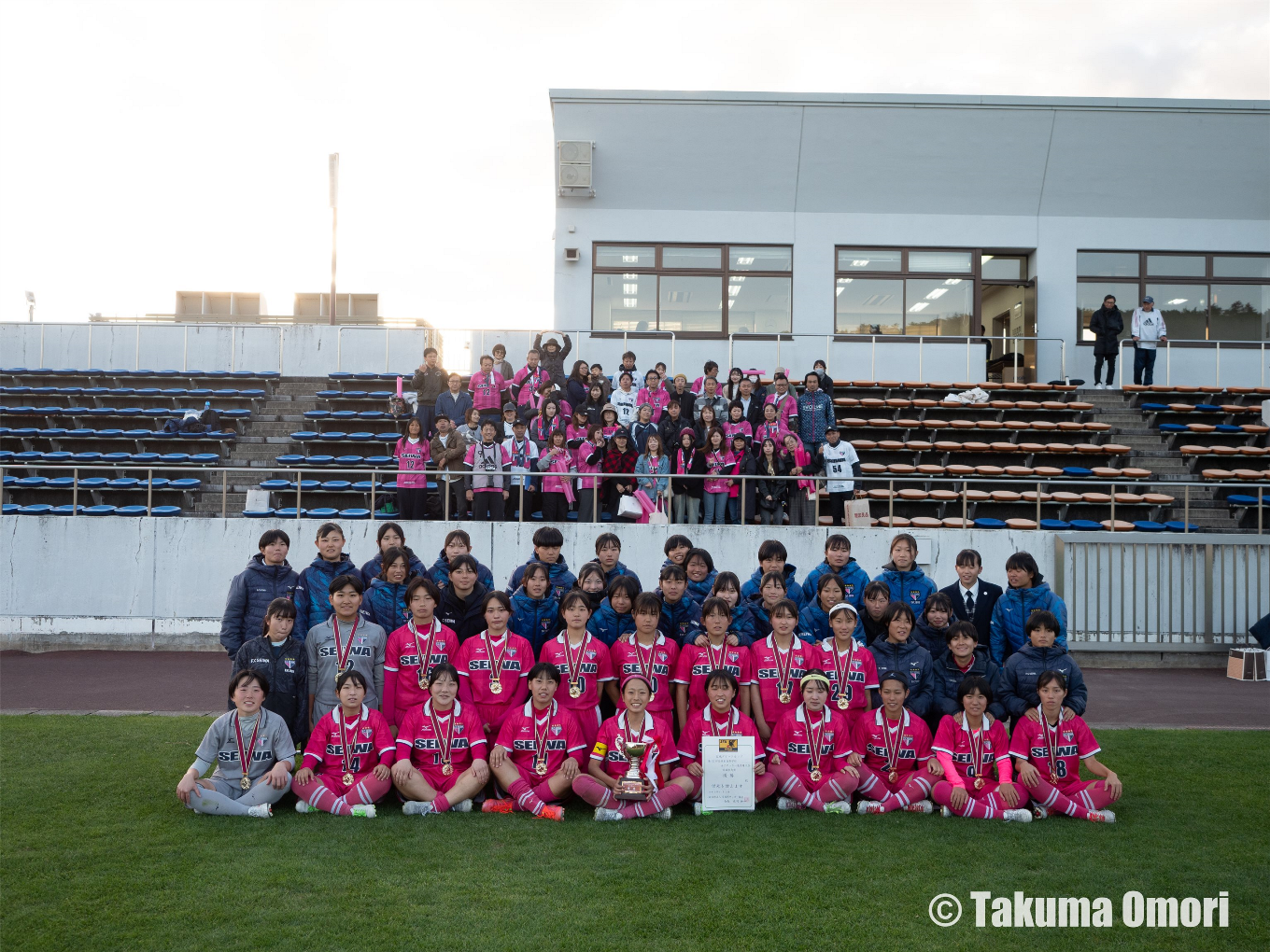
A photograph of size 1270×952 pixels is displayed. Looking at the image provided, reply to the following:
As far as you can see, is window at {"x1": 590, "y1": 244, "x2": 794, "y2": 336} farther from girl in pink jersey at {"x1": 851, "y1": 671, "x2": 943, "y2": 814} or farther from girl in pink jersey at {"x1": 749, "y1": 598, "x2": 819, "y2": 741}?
girl in pink jersey at {"x1": 851, "y1": 671, "x2": 943, "y2": 814}

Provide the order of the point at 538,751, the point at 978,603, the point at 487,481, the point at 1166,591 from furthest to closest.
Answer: the point at 487,481 < the point at 1166,591 < the point at 978,603 < the point at 538,751

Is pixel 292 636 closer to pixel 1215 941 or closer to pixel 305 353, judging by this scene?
pixel 1215 941

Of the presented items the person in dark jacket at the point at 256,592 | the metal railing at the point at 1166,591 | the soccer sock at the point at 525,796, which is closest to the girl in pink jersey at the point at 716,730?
the soccer sock at the point at 525,796

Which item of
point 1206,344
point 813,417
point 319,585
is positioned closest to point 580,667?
point 319,585

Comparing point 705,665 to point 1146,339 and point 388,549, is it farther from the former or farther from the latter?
point 1146,339

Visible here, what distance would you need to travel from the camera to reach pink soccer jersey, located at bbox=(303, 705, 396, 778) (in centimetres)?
621

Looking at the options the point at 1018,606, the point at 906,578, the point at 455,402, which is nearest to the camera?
the point at 1018,606

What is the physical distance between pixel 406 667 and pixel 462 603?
0.77 meters

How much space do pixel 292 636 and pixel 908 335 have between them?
57.2 feet

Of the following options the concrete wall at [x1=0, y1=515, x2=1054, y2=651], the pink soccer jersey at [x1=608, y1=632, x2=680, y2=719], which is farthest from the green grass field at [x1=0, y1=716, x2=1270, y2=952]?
the concrete wall at [x1=0, y1=515, x2=1054, y2=651]

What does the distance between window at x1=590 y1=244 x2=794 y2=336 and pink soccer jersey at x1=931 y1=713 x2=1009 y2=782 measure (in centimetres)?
1551

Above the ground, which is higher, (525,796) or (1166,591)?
(1166,591)

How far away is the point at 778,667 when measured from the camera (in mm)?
6797

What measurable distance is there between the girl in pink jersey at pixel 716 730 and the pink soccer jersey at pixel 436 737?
140 centimetres
